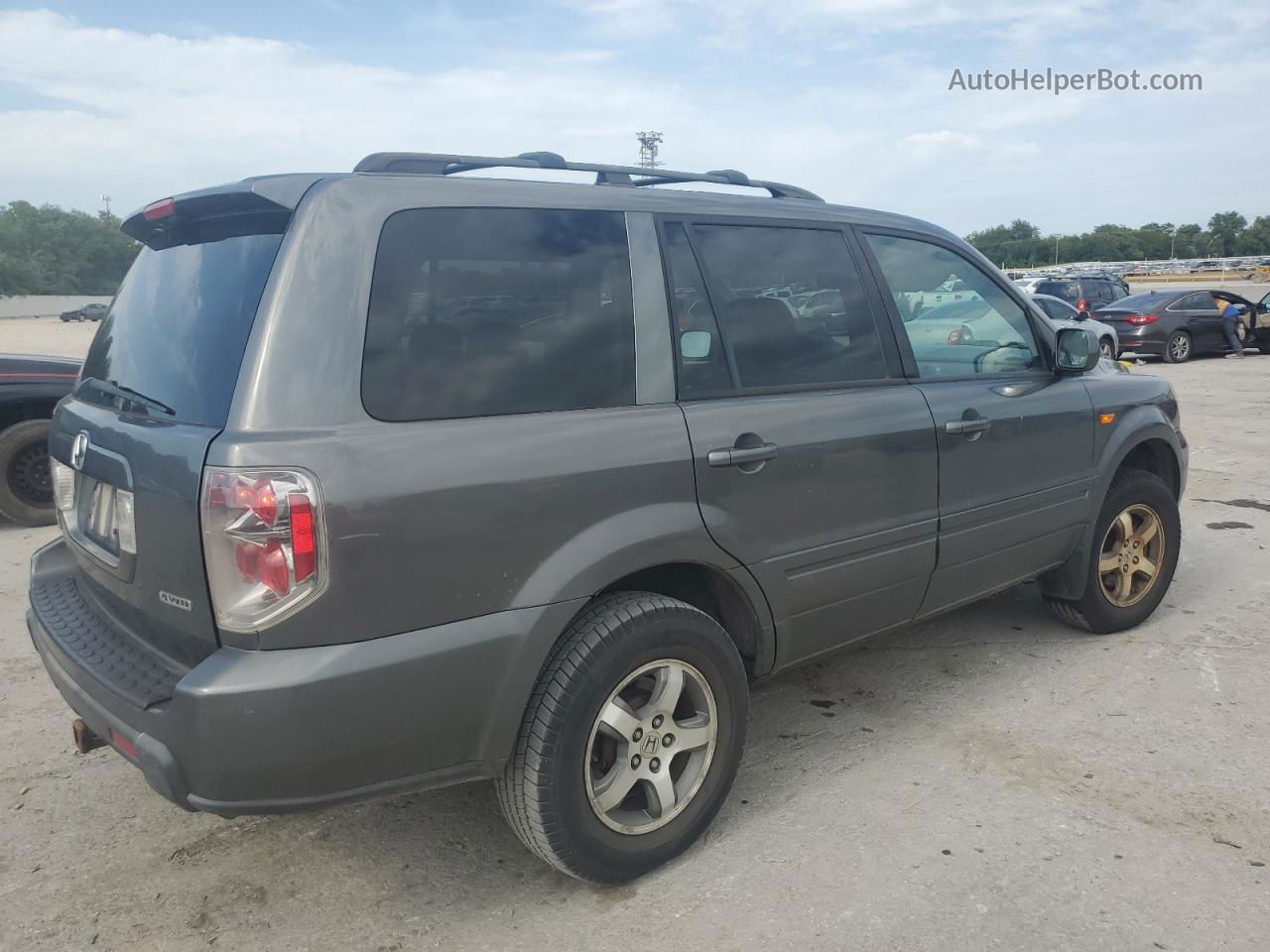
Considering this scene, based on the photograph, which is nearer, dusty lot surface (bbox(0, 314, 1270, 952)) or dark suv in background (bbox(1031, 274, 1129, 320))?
dusty lot surface (bbox(0, 314, 1270, 952))

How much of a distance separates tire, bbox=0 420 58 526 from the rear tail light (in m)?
5.49

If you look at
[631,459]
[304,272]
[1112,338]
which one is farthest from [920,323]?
[1112,338]

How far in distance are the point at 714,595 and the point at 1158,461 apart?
2.75 meters

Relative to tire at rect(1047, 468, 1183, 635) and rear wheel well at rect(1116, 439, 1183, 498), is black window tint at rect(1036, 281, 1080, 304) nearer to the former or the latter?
rear wheel well at rect(1116, 439, 1183, 498)

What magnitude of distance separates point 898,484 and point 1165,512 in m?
1.97

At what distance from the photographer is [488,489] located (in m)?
2.28

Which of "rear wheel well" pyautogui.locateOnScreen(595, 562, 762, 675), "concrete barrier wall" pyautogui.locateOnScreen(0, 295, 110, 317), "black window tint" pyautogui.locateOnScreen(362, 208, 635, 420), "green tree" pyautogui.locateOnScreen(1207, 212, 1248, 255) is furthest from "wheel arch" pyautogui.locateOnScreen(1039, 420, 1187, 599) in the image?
"green tree" pyautogui.locateOnScreen(1207, 212, 1248, 255)

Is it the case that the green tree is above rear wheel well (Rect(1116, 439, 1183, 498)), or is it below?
above

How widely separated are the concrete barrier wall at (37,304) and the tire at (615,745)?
85.0 metres

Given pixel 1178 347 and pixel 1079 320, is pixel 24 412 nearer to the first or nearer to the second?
pixel 1079 320

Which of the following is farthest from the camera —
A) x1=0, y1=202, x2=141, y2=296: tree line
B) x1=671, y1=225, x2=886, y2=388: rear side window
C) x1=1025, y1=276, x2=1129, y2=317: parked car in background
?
x1=0, y1=202, x2=141, y2=296: tree line

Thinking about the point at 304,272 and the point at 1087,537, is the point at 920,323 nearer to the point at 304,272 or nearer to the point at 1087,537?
the point at 1087,537

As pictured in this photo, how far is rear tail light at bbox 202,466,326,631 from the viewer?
206 cm

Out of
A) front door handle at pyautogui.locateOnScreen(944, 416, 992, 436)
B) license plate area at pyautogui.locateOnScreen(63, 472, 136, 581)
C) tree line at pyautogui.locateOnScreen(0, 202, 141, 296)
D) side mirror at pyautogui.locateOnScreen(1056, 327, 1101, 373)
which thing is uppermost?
tree line at pyautogui.locateOnScreen(0, 202, 141, 296)
